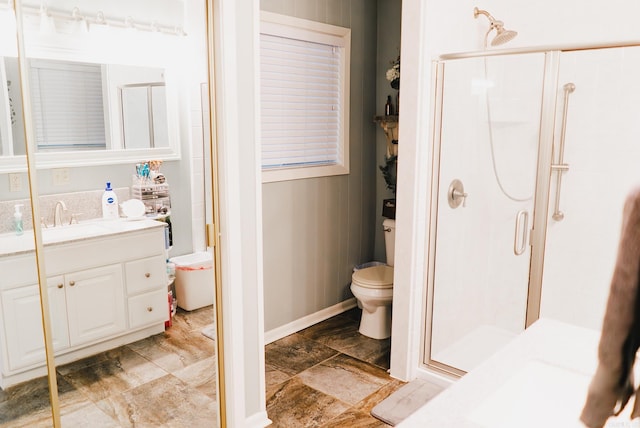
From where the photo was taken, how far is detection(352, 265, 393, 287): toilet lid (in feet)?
11.2

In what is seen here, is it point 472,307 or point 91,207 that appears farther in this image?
point 472,307

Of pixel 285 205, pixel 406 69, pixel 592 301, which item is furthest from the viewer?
pixel 285 205

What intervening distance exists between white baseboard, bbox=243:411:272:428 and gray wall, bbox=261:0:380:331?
926 millimetres

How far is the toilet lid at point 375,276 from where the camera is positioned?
11.2 ft

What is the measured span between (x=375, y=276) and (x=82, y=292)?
2.04m

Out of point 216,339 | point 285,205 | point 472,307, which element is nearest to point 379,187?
point 285,205

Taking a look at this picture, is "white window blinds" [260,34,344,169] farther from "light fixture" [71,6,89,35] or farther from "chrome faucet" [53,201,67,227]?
"chrome faucet" [53,201,67,227]

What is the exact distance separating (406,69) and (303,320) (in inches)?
73.7

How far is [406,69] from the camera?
2.71 meters

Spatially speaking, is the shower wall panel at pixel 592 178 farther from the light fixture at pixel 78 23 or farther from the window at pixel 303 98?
the light fixture at pixel 78 23

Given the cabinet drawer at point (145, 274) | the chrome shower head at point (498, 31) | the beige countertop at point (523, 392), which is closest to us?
the beige countertop at point (523, 392)

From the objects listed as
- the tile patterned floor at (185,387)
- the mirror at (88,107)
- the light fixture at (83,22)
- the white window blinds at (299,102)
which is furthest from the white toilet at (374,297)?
the light fixture at (83,22)

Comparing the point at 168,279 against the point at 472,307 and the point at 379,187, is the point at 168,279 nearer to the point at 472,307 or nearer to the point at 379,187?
the point at 472,307

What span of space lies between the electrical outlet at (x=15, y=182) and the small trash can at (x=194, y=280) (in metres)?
0.69
